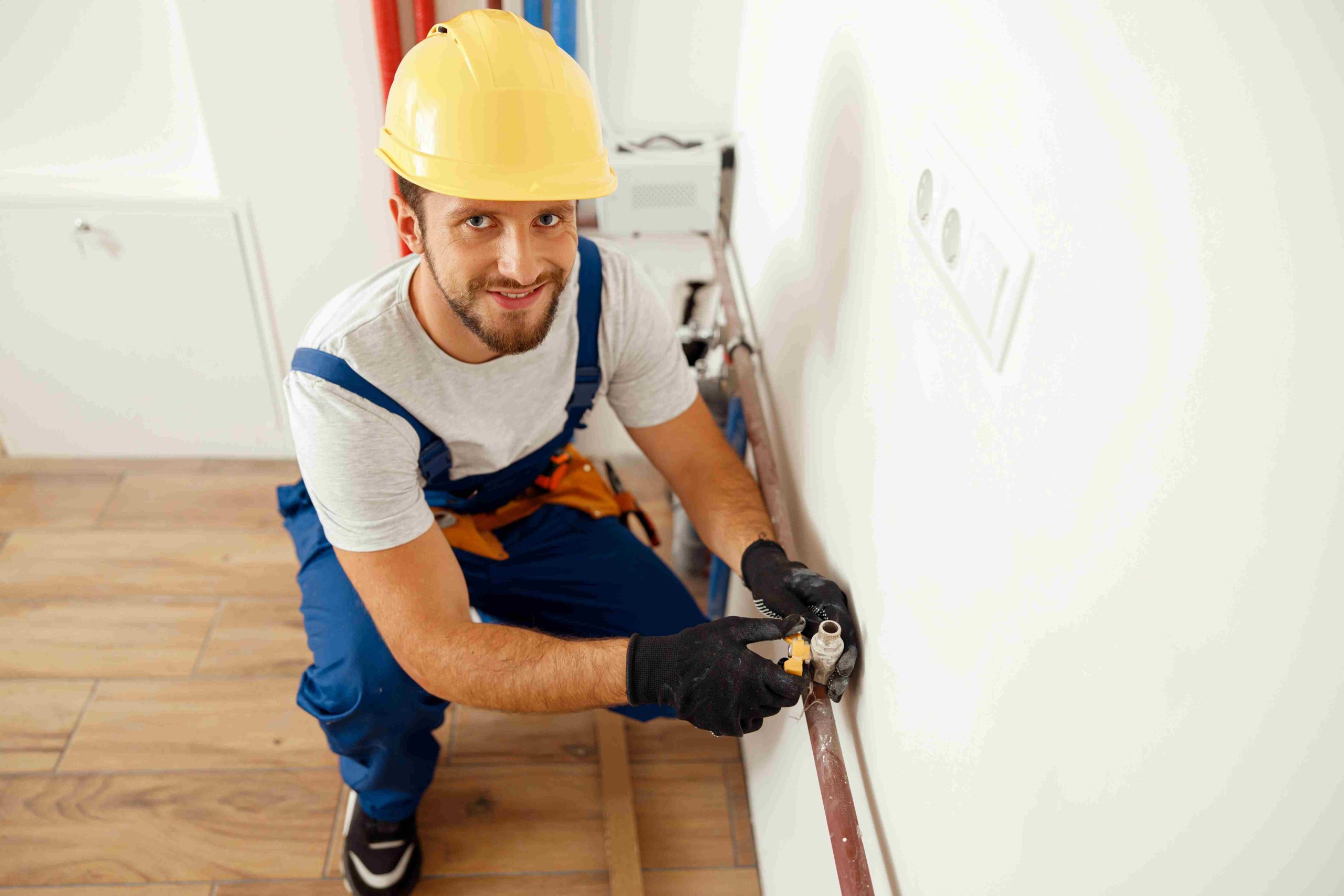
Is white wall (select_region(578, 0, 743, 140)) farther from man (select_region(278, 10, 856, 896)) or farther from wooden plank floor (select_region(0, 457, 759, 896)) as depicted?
wooden plank floor (select_region(0, 457, 759, 896))

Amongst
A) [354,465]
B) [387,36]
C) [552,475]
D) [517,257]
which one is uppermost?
[387,36]

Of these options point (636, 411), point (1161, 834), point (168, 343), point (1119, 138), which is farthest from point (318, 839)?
point (1119, 138)

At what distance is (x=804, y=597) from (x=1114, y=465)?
602 millimetres

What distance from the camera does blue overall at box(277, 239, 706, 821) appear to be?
140 centimetres

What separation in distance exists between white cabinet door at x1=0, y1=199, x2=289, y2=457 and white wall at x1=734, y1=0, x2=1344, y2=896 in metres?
1.66

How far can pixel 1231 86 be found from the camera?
46cm

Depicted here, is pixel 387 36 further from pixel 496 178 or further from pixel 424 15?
pixel 496 178

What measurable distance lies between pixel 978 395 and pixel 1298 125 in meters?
0.34

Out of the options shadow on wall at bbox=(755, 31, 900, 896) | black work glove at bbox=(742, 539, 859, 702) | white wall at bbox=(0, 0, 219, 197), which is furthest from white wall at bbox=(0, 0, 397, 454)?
black work glove at bbox=(742, 539, 859, 702)

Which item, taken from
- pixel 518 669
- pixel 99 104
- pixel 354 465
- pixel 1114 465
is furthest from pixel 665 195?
pixel 1114 465

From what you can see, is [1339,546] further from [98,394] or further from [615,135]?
[98,394]

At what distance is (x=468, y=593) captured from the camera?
1.50 meters

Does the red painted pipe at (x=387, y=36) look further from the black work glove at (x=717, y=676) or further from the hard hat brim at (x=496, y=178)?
the black work glove at (x=717, y=676)

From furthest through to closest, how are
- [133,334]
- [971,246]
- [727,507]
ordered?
[133,334] → [727,507] → [971,246]
